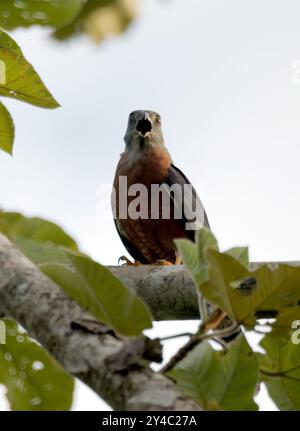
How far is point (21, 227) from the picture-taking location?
97.7 inches

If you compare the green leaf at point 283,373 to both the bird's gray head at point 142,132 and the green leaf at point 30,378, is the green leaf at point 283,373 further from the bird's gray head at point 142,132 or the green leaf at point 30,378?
the bird's gray head at point 142,132

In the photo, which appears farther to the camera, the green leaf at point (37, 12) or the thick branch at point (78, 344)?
the green leaf at point (37, 12)

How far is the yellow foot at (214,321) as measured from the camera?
1887 millimetres

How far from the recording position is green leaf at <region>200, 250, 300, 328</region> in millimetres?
1897

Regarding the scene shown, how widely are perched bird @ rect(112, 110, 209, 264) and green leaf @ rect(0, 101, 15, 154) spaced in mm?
3320

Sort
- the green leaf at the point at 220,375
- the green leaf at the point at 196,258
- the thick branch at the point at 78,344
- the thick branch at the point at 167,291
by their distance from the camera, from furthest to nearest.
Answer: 1. the thick branch at the point at 167,291
2. the green leaf at the point at 196,258
3. the green leaf at the point at 220,375
4. the thick branch at the point at 78,344

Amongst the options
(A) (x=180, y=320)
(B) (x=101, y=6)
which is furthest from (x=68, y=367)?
(B) (x=101, y=6)

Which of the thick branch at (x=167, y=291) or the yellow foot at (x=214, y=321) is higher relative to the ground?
the yellow foot at (x=214, y=321)

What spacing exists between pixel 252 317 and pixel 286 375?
0.86 ft

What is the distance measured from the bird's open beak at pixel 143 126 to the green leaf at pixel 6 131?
3928 mm

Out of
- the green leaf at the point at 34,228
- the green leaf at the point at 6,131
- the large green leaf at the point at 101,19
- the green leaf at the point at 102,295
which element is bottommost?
the green leaf at the point at 102,295

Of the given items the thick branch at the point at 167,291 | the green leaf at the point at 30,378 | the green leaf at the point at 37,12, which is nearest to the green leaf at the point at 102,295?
the green leaf at the point at 30,378

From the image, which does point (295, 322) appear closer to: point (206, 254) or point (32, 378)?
point (206, 254)

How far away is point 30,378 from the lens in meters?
2.55
